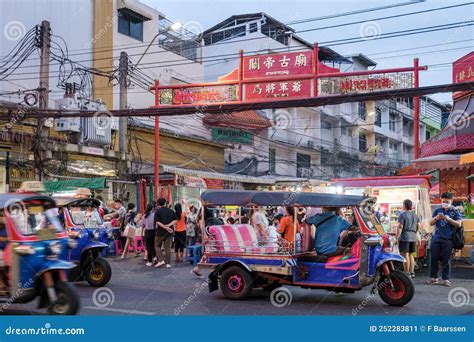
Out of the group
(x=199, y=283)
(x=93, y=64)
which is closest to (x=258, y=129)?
(x=93, y=64)

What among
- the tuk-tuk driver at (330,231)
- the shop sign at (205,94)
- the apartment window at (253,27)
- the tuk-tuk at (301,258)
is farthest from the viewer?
the apartment window at (253,27)

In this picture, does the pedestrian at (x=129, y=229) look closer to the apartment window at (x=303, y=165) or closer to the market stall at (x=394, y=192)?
the market stall at (x=394, y=192)

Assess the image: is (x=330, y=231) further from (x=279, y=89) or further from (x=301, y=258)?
(x=279, y=89)

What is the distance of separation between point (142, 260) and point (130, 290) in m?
5.48

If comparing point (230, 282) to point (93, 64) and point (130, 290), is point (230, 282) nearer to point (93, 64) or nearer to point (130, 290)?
point (130, 290)

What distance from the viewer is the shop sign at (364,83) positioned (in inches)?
632

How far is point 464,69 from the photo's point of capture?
1884cm

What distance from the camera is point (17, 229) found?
23.8 ft

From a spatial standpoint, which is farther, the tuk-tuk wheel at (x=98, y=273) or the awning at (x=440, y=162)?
the awning at (x=440, y=162)

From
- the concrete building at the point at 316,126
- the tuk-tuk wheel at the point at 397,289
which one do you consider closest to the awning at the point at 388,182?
the tuk-tuk wheel at the point at 397,289

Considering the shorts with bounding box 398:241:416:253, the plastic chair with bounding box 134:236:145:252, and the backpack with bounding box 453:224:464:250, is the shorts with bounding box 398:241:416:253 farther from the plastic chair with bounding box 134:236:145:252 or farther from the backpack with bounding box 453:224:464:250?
the plastic chair with bounding box 134:236:145:252

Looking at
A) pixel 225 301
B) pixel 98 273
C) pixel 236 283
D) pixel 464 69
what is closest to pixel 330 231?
pixel 236 283

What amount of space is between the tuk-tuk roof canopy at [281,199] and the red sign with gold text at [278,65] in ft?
25.0

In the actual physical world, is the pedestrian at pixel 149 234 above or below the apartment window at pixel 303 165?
below
